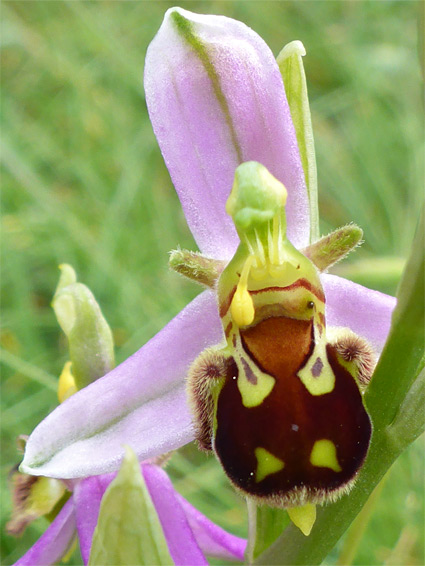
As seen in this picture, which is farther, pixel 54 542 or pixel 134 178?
pixel 134 178

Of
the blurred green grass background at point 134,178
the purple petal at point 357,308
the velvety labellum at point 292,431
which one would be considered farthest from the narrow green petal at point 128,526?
the blurred green grass background at point 134,178

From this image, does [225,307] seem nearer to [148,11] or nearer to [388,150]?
[388,150]

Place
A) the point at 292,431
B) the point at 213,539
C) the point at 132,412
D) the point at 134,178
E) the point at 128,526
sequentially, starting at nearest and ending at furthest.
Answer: the point at 128,526, the point at 292,431, the point at 132,412, the point at 213,539, the point at 134,178

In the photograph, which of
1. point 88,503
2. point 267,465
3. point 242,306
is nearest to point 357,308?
point 242,306

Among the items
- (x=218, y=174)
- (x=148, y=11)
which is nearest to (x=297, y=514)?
(x=218, y=174)

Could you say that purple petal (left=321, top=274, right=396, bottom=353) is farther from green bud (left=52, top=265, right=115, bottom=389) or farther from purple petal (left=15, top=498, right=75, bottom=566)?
purple petal (left=15, top=498, right=75, bottom=566)

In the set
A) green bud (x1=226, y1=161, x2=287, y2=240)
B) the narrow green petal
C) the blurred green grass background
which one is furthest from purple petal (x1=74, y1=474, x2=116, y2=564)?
the blurred green grass background

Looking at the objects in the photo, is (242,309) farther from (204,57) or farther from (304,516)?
(204,57)

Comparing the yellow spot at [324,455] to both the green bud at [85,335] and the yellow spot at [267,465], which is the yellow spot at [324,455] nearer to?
the yellow spot at [267,465]
